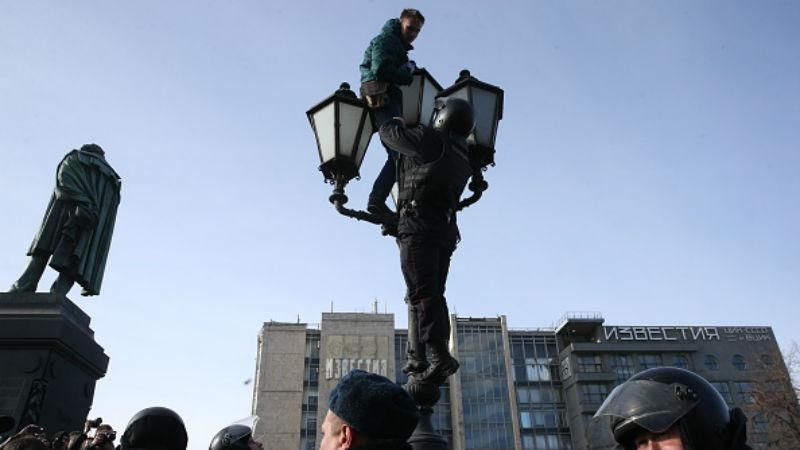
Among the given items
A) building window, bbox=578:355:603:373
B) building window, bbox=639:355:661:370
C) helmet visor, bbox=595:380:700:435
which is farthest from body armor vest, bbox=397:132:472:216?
building window, bbox=639:355:661:370

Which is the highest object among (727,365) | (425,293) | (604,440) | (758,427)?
(727,365)

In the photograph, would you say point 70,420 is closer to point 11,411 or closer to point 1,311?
point 11,411

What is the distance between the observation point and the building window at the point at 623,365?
54.8 metres

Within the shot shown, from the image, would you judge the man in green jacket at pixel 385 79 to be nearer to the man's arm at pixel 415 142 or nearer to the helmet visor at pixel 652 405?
the man's arm at pixel 415 142

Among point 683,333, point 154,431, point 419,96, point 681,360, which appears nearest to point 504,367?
point 681,360

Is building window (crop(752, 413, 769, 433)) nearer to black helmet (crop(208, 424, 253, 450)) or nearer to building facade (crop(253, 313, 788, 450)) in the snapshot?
building facade (crop(253, 313, 788, 450))

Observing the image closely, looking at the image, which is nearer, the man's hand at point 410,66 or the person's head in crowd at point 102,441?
the person's head in crowd at point 102,441

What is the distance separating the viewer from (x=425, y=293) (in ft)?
12.3

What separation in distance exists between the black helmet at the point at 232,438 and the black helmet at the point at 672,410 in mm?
2948

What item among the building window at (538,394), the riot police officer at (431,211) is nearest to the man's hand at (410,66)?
the riot police officer at (431,211)

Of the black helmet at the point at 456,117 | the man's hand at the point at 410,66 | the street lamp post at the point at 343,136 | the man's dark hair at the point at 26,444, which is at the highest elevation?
the man's hand at the point at 410,66

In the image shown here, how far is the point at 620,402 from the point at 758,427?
58.7 meters

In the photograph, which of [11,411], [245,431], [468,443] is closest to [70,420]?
[11,411]

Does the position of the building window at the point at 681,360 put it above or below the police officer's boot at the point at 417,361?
above
